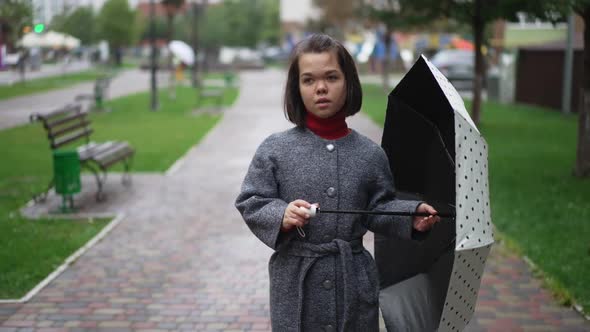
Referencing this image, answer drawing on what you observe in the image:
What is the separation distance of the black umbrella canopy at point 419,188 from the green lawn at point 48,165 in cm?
359

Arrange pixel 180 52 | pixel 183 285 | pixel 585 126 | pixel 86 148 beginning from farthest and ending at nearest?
1. pixel 180 52
2. pixel 585 126
3. pixel 86 148
4. pixel 183 285

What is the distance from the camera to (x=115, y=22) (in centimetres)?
6253

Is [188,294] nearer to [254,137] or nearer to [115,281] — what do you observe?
[115,281]

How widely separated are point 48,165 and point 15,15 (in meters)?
2.59

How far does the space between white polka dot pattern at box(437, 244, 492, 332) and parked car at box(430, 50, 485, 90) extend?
27866 millimetres

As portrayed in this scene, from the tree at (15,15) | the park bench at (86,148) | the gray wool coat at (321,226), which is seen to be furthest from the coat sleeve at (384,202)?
the tree at (15,15)

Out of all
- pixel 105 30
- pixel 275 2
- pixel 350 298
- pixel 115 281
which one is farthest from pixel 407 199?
pixel 275 2

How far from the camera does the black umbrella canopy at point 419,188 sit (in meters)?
2.86

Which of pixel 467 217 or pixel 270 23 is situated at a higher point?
pixel 270 23

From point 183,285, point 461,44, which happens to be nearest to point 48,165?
point 183,285

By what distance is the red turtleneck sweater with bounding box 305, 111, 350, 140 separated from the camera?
289cm

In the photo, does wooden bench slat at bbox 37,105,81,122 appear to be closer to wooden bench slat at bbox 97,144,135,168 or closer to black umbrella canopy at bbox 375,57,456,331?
wooden bench slat at bbox 97,144,135,168

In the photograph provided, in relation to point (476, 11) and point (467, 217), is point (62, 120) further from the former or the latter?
point (467, 217)

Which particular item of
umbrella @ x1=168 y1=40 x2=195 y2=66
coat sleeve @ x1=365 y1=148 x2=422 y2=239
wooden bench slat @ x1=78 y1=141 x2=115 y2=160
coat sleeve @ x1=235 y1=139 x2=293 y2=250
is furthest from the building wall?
coat sleeve @ x1=235 y1=139 x2=293 y2=250
